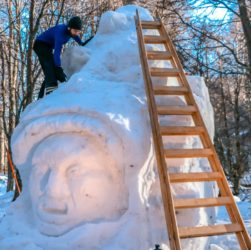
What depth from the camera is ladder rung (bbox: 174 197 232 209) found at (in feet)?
12.8

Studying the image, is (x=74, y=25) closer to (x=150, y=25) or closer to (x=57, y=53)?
(x=57, y=53)

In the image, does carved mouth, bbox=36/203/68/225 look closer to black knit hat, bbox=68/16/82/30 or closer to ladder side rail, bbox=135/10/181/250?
ladder side rail, bbox=135/10/181/250

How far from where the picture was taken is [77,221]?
4.34m

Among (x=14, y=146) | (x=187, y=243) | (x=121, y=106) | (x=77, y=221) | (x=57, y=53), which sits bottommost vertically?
(x=187, y=243)

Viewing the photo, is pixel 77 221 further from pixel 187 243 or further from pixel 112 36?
pixel 112 36

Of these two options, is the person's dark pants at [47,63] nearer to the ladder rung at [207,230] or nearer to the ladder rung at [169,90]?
the ladder rung at [169,90]

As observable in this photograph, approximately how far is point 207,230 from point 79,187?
1415 mm

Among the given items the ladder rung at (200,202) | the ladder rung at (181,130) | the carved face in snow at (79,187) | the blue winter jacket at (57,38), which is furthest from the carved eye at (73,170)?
the blue winter jacket at (57,38)

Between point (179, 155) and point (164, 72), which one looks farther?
point (164, 72)

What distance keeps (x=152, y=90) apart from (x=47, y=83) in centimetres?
180

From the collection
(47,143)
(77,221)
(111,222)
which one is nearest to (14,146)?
(47,143)

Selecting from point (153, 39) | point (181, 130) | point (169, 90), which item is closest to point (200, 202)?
point (181, 130)

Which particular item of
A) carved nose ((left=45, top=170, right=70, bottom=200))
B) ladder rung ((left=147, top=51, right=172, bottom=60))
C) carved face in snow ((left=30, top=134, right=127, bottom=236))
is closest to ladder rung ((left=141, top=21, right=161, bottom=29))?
ladder rung ((left=147, top=51, right=172, bottom=60))

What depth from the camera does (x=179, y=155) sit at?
4238mm
